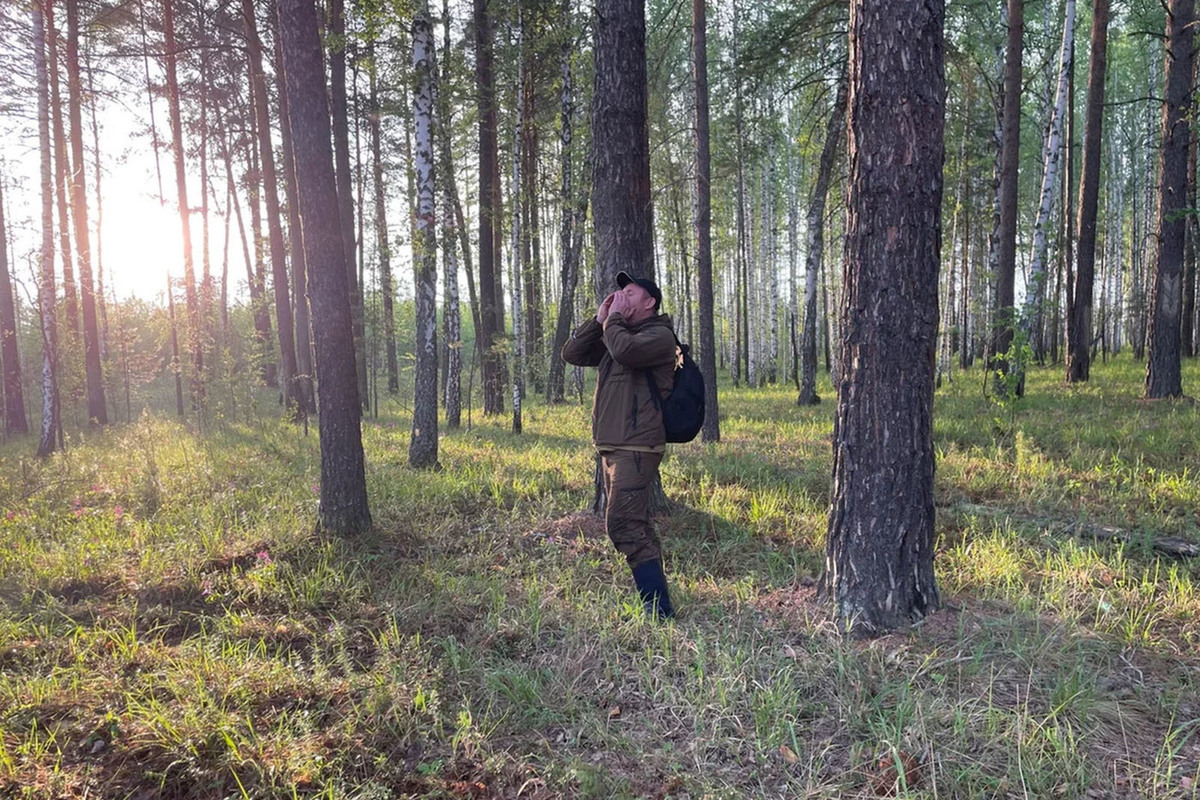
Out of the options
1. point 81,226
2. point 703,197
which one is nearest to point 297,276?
point 81,226

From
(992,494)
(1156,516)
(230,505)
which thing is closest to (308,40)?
(230,505)

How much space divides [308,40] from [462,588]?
15.0 ft

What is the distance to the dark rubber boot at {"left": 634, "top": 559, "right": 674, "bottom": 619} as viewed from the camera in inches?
142

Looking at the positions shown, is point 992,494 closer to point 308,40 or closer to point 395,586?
point 395,586

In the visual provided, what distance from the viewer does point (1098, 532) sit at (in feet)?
14.8

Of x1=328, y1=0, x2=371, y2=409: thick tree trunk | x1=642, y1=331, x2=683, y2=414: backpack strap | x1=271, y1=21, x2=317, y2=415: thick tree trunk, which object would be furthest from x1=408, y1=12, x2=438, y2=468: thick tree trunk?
x1=271, y1=21, x2=317, y2=415: thick tree trunk

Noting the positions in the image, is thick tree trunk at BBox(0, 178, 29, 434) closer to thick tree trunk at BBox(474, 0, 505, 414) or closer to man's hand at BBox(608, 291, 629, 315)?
thick tree trunk at BBox(474, 0, 505, 414)

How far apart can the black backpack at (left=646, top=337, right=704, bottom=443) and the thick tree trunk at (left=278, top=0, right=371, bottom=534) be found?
2801mm

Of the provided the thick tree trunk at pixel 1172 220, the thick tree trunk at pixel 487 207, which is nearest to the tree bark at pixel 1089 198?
the thick tree trunk at pixel 1172 220

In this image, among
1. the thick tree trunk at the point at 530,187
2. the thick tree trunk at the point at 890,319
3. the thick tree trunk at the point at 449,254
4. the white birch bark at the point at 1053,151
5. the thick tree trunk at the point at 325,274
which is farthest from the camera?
the thick tree trunk at the point at 530,187

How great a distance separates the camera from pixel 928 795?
83.4 inches

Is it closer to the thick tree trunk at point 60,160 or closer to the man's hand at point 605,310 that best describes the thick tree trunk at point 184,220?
the thick tree trunk at point 60,160

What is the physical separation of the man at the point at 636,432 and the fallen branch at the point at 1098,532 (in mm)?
3323

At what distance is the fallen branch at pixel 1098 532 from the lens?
409 centimetres
